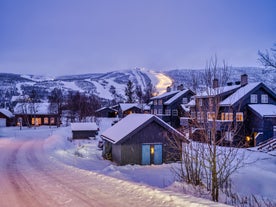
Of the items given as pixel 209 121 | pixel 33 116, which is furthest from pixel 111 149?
pixel 33 116

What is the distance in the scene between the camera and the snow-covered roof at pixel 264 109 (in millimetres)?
36172

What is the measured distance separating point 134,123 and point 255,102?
21.4 meters

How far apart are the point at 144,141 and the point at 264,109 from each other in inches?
828

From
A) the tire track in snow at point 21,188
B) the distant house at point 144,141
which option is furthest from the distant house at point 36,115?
the tire track in snow at point 21,188

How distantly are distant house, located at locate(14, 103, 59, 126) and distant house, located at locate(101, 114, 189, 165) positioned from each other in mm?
50312

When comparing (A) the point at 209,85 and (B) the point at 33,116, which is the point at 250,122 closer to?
(A) the point at 209,85

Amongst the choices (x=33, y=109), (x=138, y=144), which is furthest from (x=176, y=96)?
(x=33, y=109)

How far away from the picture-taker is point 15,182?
1369cm

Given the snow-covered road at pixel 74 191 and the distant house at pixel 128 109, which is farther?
the distant house at pixel 128 109

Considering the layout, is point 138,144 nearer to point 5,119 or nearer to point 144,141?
point 144,141

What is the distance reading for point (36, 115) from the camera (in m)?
71.9

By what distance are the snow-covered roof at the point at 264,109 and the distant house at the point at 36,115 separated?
50681 millimetres

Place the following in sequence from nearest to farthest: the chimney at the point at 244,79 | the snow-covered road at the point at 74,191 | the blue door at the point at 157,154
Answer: the snow-covered road at the point at 74,191 → the blue door at the point at 157,154 → the chimney at the point at 244,79

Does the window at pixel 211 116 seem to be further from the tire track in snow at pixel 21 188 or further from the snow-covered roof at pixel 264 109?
the snow-covered roof at pixel 264 109
